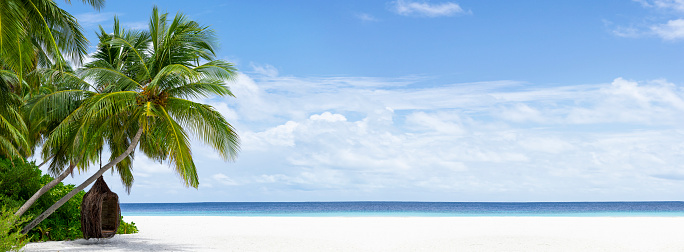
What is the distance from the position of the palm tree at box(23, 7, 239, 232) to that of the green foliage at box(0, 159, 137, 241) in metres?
1.42

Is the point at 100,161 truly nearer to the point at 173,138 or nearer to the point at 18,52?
the point at 173,138

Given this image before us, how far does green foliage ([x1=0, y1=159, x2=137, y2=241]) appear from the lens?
1400 cm

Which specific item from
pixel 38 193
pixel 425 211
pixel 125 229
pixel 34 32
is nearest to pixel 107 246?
pixel 38 193

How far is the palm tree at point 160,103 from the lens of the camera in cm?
1234

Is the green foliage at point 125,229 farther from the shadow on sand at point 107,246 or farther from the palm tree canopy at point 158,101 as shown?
the palm tree canopy at point 158,101

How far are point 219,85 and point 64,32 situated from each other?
10.9 ft

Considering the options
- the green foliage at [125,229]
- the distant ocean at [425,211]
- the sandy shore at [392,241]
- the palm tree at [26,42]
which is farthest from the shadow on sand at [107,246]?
the distant ocean at [425,211]

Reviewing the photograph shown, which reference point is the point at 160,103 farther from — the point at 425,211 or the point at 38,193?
the point at 425,211

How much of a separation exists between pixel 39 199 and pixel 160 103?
5.02 m

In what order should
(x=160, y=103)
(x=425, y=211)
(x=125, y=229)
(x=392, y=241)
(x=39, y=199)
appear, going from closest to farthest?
(x=160, y=103), (x=39, y=199), (x=392, y=241), (x=125, y=229), (x=425, y=211)

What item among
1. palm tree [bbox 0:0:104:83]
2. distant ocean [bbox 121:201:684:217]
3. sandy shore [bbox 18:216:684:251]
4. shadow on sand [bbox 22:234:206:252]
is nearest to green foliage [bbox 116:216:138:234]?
sandy shore [bbox 18:216:684:251]

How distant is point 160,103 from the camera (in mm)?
12672

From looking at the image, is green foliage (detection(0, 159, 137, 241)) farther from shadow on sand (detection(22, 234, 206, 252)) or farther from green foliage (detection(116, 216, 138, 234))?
green foliage (detection(116, 216, 138, 234))

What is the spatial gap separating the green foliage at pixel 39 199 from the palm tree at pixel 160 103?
1.42m
